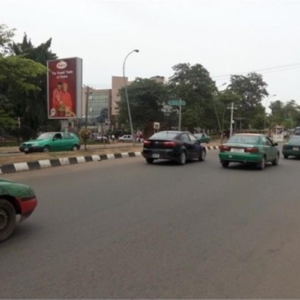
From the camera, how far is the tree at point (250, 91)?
3450 inches

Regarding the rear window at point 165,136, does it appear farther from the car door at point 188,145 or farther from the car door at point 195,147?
the car door at point 195,147

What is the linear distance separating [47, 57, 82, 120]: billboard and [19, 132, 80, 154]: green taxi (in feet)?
21.1

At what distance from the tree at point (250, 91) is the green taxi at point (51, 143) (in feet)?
219

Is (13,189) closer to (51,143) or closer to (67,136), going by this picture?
(51,143)

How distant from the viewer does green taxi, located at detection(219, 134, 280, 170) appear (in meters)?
14.3

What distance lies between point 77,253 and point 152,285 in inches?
49.6

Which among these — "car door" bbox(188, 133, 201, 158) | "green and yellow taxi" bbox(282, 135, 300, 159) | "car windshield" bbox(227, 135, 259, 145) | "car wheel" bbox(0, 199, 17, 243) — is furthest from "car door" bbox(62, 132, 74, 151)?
"car wheel" bbox(0, 199, 17, 243)

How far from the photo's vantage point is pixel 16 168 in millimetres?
13328

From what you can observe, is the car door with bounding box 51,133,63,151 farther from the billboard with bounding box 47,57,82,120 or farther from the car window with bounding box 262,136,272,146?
the car window with bounding box 262,136,272,146

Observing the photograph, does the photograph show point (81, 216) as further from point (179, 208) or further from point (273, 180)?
point (273, 180)

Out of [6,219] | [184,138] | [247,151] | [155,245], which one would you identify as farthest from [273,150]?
[6,219]

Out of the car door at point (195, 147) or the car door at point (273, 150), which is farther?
the car door at point (195, 147)

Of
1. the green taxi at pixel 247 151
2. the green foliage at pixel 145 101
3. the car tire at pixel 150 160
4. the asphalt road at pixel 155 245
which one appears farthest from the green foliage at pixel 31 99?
the asphalt road at pixel 155 245

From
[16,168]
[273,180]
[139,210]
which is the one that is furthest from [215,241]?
[16,168]
